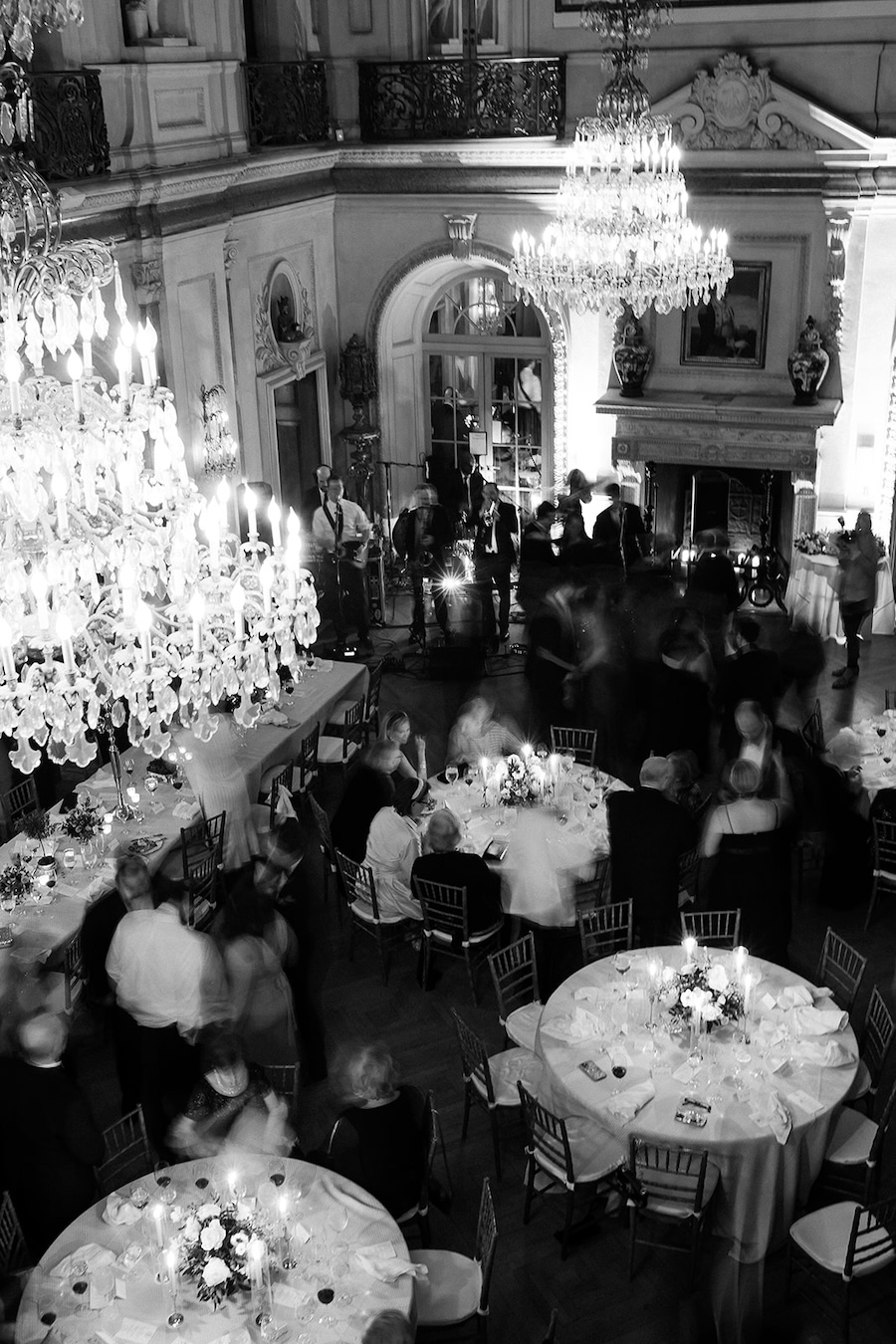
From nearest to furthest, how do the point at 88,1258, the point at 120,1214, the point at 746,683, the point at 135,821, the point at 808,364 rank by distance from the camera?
the point at 88,1258
the point at 120,1214
the point at 135,821
the point at 746,683
the point at 808,364

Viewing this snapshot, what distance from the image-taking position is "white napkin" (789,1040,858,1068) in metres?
6.06

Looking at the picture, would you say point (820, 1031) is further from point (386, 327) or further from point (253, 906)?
point (386, 327)

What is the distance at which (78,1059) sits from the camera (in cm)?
743

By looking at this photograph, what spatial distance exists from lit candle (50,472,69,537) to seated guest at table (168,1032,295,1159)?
212cm

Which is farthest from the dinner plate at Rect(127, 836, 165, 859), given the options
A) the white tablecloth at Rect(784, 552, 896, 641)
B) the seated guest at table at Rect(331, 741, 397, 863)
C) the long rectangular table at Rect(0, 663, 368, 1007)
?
the white tablecloth at Rect(784, 552, 896, 641)

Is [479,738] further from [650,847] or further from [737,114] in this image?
[737,114]

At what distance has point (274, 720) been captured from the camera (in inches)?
380

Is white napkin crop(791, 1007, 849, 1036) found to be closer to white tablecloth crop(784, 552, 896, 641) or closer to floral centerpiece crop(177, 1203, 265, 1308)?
floral centerpiece crop(177, 1203, 265, 1308)

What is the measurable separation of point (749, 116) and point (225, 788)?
7923 millimetres

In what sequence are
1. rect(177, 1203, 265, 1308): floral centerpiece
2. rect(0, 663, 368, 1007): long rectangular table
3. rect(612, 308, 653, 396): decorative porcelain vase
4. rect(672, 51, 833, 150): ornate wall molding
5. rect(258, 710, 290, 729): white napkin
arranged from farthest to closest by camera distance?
rect(612, 308, 653, 396): decorative porcelain vase, rect(672, 51, 833, 150): ornate wall molding, rect(258, 710, 290, 729): white napkin, rect(0, 663, 368, 1007): long rectangular table, rect(177, 1203, 265, 1308): floral centerpiece

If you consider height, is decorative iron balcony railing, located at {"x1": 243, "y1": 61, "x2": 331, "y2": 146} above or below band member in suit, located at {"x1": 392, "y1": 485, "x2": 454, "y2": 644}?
above

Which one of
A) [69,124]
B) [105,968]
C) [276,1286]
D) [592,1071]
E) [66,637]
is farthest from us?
[69,124]

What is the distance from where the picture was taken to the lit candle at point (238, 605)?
494cm

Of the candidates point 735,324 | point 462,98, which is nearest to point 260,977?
point 735,324
